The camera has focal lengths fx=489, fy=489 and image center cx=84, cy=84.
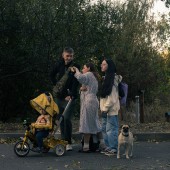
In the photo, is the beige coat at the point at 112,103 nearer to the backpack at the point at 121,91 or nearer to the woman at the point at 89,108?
the backpack at the point at 121,91

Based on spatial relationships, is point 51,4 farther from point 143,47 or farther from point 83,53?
point 143,47

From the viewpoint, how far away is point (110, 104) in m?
9.33

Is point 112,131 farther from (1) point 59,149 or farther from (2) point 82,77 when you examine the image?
(2) point 82,77

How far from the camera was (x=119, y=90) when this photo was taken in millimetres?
9578

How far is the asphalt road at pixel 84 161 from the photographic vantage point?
8086 mm

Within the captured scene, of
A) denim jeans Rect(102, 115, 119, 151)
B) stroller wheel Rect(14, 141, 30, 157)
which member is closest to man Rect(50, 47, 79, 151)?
denim jeans Rect(102, 115, 119, 151)

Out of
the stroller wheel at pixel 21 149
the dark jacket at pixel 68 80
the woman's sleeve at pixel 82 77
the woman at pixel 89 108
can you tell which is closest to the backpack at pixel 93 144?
the woman at pixel 89 108

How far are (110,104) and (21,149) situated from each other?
1.88m

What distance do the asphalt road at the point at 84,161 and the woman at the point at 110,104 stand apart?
34 centimetres

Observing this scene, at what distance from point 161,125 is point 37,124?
5.91 meters

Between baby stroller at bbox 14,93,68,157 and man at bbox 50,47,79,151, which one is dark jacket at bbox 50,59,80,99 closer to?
man at bbox 50,47,79,151

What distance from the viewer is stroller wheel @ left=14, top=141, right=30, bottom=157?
356 inches

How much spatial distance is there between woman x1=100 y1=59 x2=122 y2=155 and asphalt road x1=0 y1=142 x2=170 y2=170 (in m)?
0.34

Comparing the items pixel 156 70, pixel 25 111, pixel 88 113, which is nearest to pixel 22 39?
pixel 25 111
